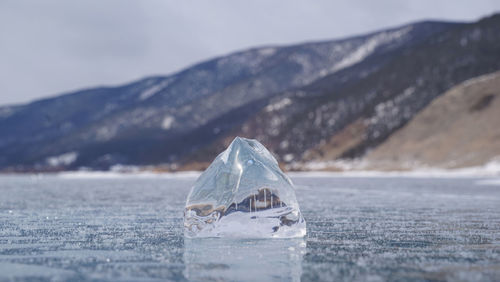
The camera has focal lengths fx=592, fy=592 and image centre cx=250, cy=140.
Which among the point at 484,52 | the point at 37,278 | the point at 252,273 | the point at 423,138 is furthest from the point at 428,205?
the point at 484,52

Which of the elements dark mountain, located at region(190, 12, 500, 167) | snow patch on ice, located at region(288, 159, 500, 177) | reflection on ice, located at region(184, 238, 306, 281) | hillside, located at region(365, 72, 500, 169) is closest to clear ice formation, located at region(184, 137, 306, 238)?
reflection on ice, located at region(184, 238, 306, 281)

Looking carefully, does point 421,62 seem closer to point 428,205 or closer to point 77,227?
point 428,205

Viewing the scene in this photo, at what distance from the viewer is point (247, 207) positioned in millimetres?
12562

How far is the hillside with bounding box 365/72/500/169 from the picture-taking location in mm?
82875

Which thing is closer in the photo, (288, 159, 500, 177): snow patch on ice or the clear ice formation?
the clear ice formation

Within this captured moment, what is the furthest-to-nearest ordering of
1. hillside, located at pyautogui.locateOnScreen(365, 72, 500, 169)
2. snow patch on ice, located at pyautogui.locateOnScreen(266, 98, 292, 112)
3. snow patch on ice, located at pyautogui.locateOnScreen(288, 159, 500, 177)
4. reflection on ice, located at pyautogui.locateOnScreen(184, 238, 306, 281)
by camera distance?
snow patch on ice, located at pyautogui.locateOnScreen(266, 98, 292, 112)
hillside, located at pyautogui.locateOnScreen(365, 72, 500, 169)
snow patch on ice, located at pyautogui.locateOnScreen(288, 159, 500, 177)
reflection on ice, located at pyautogui.locateOnScreen(184, 238, 306, 281)

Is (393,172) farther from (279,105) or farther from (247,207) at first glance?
(279,105)

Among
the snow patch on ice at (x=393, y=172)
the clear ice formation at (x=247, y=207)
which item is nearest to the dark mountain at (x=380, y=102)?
the snow patch on ice at (x=393, y=172)

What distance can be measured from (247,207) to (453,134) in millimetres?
85623

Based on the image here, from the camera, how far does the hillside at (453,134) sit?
3263 inches

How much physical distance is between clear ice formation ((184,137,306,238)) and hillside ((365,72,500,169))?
70.0 m

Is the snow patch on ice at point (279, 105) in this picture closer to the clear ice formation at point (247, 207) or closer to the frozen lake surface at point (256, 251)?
the frozen lake surface at point (256, 251)

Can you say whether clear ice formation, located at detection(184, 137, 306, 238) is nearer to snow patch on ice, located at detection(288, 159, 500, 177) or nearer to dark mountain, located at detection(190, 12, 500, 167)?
snow patch on ice, located at detection(288, 159, 500, 177)

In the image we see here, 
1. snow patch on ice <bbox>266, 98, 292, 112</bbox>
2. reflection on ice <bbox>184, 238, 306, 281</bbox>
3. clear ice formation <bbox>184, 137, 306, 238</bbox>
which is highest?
snow patch on ice <bbox>266, 98, 292, 112</bbox>
